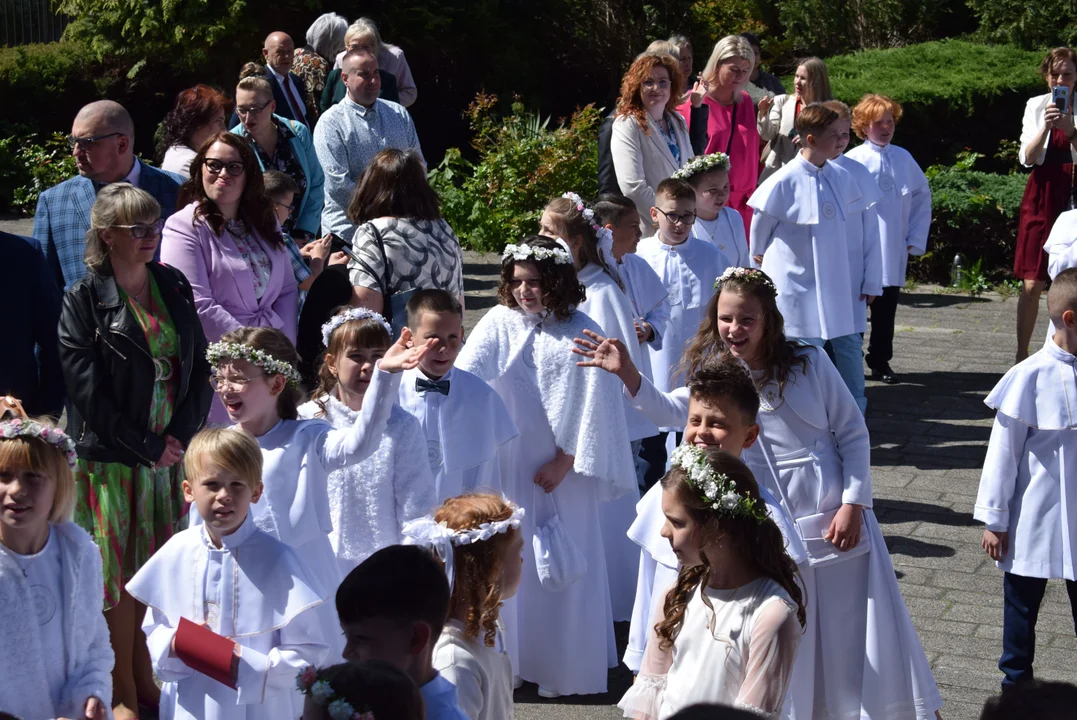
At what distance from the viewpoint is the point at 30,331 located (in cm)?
520

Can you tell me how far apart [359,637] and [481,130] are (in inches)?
554

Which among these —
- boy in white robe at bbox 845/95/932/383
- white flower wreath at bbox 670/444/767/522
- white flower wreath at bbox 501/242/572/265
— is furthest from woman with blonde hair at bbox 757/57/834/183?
white flower wreath at bbox 670/444/767/522

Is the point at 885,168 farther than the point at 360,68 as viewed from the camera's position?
Yes

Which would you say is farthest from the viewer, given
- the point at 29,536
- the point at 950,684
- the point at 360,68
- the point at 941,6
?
the point at 941,6

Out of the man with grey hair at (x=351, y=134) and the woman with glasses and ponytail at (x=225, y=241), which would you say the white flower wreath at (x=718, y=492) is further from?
the man with grey hair at (x=351, y=134)

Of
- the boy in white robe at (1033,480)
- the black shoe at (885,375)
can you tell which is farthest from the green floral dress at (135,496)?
the black shoe at (885,375)

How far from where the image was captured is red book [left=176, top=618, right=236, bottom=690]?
3.95 m

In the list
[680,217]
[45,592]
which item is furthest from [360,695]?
[680,217]

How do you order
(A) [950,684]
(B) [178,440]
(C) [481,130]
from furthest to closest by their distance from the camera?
1. (C) [481,130]
2. (A) [950,684]
3. (B) [178,440]

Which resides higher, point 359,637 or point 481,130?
point 481,130

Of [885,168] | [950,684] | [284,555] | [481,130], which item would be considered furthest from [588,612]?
[481,130]

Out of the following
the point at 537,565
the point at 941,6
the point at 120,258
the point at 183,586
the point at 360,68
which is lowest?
the point at 537,565

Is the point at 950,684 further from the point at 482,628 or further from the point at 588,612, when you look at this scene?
the point at 482,628

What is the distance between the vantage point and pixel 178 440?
521 cm
